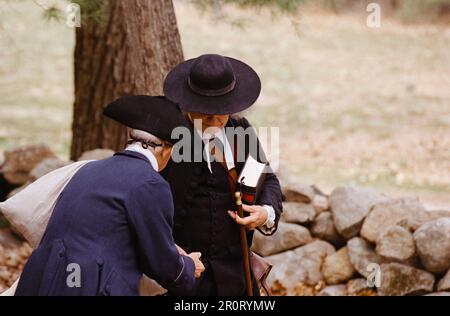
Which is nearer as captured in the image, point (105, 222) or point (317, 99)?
point (105, 222)

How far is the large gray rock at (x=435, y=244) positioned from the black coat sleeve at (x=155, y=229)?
2.50 metres

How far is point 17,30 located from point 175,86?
15063 mm

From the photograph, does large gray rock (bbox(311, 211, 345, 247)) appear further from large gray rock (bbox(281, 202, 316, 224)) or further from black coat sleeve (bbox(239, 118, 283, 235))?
black coat sleeve (bbox(239, 118, 283, 235))

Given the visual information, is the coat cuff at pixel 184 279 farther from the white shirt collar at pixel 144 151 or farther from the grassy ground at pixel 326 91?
the grassy ground at pixel 326 91

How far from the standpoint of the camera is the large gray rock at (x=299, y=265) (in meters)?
5.61

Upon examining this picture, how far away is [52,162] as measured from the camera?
21.4ft

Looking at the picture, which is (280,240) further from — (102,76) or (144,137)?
(144,137)

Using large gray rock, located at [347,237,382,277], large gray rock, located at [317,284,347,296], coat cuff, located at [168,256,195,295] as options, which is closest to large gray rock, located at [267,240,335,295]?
Answer: large gray rock, located at [317,284,347,296]

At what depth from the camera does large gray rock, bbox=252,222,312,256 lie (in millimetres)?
5766

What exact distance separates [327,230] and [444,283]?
3.44 feet

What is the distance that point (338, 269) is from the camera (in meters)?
5.59

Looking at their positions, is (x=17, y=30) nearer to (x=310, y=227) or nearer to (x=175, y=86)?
(x=310, y=227)
